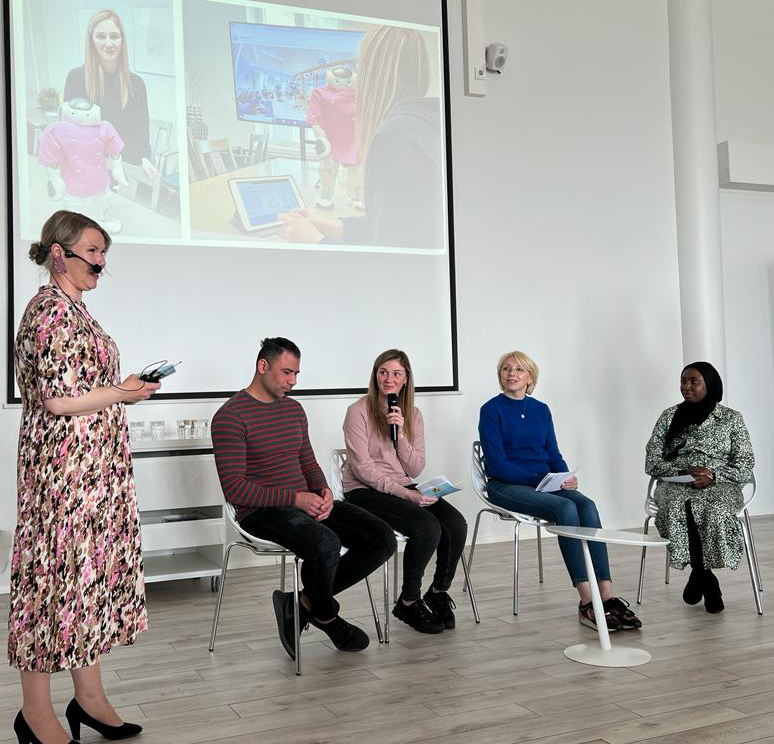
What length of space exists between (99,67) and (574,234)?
315cm

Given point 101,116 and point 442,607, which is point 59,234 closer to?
point 442,607

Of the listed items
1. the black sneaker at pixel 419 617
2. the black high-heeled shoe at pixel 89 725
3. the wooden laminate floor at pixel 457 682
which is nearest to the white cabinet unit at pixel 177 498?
the wooden laminate floor at pixel 457 682

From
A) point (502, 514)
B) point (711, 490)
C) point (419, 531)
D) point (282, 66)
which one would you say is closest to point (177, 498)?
point (419, 531)

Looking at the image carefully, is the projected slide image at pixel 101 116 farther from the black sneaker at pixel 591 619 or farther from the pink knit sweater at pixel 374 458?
the black sneaker at pixel 591 619

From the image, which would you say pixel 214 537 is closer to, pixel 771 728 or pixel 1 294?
pixel 1 294

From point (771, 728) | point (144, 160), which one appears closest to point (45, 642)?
point (771, 728)

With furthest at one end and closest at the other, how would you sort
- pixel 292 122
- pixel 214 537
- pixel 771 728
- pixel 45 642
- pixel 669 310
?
pixel 669 310, pixel 292 122, pixel 214 537, pixel 771 728, pixel 45 642

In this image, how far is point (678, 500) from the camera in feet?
12.0

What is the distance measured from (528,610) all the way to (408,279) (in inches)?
90.4

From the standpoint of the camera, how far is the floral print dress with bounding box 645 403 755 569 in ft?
11.8

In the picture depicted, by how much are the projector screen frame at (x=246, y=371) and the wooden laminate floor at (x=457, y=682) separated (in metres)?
1.24

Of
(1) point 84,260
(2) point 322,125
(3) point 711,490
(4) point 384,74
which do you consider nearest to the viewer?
(1) point 84,260

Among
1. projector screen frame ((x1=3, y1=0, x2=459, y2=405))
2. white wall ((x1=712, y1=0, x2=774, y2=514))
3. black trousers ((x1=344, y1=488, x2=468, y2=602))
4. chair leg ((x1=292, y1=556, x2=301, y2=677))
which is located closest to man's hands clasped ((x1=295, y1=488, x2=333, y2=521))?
chair leg ((x1=292, y1=556, x2=301, y2=677))

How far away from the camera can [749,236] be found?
21.4 ft
